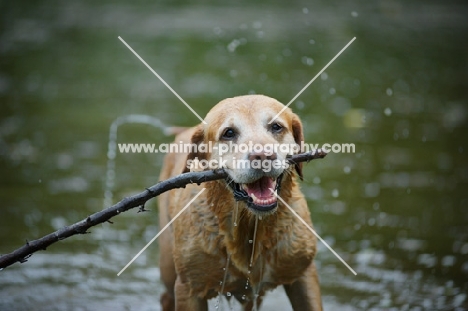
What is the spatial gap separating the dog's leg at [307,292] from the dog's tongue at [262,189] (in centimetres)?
74

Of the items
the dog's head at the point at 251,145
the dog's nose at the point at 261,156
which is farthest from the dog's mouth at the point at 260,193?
the dog's nose at the point at 261,156

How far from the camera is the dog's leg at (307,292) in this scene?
5180mm

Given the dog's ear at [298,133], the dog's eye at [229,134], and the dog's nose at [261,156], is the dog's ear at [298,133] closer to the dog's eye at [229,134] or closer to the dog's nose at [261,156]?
the dog's eye at [229,134]

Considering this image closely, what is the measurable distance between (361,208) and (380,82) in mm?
5298

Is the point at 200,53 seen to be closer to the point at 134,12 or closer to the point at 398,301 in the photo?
the point at 134,12

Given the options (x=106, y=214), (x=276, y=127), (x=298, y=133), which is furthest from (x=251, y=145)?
(x=106, y=214)

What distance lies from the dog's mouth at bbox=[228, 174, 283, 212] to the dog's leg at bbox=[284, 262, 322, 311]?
705 millimetres

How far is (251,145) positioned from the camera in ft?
15.5

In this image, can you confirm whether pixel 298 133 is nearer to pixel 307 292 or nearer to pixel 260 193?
pixel 260 193

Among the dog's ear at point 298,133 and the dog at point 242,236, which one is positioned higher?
the dog's ear at point 298,133

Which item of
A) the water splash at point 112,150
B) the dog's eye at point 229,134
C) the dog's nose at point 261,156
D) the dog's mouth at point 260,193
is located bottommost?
the dog's mouth at point 260,193

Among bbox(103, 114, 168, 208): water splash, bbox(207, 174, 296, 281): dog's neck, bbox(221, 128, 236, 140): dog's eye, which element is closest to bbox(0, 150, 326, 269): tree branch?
bbox(221, 128, 236, 140): dog's eye

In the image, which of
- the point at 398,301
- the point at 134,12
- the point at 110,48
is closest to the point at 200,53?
the point at 110,48

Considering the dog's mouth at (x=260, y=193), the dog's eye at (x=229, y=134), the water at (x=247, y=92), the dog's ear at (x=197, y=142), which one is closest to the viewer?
the dog's mouth at (x=260, y=193)
